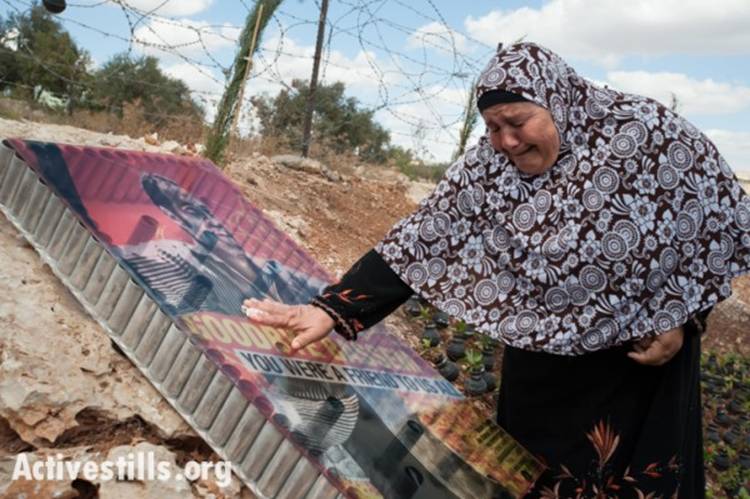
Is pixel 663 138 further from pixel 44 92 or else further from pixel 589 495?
pixel 44 92

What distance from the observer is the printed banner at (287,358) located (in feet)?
6.73

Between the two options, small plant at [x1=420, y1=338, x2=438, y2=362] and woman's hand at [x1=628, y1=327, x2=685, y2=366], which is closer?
woman's hand at [x1=628, y1=327, x2=685, y2=366]

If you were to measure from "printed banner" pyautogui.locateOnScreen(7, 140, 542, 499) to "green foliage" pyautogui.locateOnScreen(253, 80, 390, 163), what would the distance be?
607 centimetres

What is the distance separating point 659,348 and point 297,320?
3.40ft

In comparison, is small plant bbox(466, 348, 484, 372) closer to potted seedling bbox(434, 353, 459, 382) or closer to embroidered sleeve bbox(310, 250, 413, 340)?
potted seedling bbox(434, 353, 459, 382)

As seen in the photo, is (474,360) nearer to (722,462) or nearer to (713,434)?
(722,462)

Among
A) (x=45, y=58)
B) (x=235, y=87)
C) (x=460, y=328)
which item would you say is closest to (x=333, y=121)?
(x=45, y=58)

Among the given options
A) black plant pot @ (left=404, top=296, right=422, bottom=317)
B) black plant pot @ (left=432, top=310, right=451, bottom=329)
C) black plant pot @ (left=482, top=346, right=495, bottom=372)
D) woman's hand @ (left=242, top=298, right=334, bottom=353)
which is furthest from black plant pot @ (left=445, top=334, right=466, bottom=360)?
woman's hand @ (left=242, top=298, right=334, bottom=353)

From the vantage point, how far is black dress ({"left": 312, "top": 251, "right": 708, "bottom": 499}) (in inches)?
79.0

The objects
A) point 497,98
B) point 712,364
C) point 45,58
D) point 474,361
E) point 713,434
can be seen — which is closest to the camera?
point 497,98

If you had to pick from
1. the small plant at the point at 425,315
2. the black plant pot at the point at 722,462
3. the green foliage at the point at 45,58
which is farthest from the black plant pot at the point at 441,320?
the green foliage at the point at 45,58

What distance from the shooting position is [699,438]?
2.16 m

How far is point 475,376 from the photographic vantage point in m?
3.87

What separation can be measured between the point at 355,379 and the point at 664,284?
3.48ft
